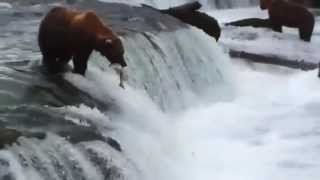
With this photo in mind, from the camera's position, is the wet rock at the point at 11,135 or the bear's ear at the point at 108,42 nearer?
the wet rock at the point at 11,135

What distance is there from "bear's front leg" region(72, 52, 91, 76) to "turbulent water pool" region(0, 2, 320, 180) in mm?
114

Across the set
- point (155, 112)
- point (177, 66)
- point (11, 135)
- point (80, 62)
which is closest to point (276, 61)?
point (177, 66)

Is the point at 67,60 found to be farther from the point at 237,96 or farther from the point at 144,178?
the point at 237,96

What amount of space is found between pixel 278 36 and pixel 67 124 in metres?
10.4

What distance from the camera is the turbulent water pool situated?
6.48 meters

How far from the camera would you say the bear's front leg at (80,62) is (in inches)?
322

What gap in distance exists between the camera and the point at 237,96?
12.5m

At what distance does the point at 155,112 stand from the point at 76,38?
4.72 feet

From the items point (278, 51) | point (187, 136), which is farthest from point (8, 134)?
point (278, 51)

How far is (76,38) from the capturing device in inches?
315

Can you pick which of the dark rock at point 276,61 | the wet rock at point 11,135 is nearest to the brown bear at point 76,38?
the wet rock at point 11,135

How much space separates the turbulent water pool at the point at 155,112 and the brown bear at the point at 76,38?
0.75ft

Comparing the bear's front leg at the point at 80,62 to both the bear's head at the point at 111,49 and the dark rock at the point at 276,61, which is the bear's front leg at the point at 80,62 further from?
the dark rock at the point at 276,61

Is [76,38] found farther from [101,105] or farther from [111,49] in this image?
[101,105]
